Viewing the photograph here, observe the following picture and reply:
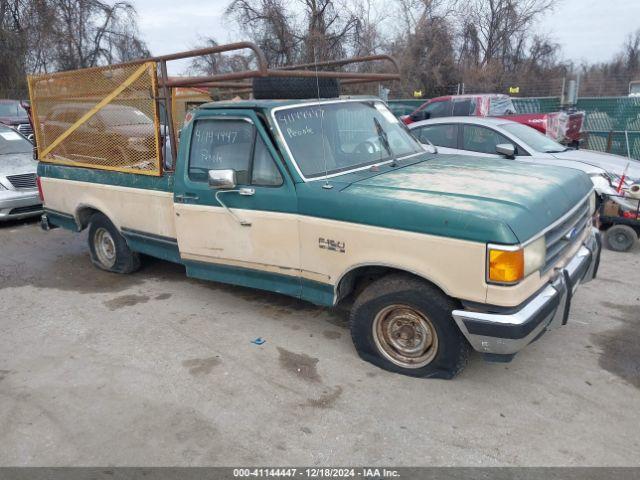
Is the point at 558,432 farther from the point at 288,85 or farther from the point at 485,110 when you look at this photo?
the point at 485,110

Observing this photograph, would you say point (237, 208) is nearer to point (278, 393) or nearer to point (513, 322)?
point (278, 393)

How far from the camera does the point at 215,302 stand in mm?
5234

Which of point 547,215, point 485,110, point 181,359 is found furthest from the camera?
point 485,110

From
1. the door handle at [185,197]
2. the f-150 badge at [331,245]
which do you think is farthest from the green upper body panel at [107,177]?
the f-150 badge at [331,245]

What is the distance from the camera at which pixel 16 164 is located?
884cm

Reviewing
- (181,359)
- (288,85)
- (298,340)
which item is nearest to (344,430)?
(298,340)

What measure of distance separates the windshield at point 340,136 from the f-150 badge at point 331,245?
53 centimetres

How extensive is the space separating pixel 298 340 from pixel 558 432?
2.07 meters

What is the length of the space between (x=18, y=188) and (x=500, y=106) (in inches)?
464

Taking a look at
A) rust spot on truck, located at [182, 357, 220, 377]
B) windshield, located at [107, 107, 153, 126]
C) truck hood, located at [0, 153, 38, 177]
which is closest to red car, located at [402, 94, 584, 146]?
windshield, located at [107, 107, 153, 126]

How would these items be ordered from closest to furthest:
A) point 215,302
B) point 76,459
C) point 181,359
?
point 76,459
point 181,359
point 215,302

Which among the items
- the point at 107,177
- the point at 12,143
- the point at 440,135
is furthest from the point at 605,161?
the point at 12,143

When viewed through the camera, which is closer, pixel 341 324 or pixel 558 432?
pixel 558 432

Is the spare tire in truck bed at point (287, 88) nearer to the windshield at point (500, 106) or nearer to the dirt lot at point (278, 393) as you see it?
the dirt lot at point (278, 393)
